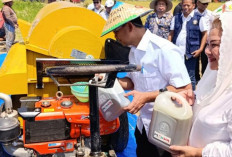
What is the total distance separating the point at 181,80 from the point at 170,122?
0.42 m

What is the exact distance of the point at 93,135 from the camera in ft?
4.50

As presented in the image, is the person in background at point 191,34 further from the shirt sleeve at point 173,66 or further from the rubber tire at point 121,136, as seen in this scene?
the shirt sleeve at point 173,66

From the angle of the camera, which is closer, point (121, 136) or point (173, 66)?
point (173, 66)

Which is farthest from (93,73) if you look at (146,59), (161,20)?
(161,20)

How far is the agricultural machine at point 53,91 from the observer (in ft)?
6.17

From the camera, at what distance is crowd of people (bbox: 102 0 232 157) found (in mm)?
1247

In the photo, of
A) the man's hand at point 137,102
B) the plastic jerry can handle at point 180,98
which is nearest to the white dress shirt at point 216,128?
the plastic jerry can handle at point 180,98

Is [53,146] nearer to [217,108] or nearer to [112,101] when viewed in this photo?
[112,101]

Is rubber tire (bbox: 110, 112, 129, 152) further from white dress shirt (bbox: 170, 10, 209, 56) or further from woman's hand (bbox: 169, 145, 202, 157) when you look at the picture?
white dress shirt (bbox: 170, 10, 209, 56)

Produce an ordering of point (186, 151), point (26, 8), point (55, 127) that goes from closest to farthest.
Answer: point (186, 151), point (55, 127), point (26, 8)

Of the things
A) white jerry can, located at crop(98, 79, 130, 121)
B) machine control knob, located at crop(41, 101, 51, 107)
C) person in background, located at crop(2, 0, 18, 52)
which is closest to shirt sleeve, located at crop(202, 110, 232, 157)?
white jerry can, located at crop(98, 79, 130, 121)

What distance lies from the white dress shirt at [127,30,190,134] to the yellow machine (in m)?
0.61

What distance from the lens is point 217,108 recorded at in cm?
127

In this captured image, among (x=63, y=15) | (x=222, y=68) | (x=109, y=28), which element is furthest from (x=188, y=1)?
(x=222, y=68)
